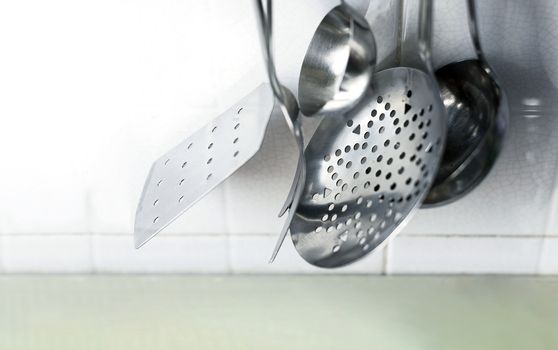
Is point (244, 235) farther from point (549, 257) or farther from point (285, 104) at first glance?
point (549, 257)

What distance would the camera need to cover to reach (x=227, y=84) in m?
0.68

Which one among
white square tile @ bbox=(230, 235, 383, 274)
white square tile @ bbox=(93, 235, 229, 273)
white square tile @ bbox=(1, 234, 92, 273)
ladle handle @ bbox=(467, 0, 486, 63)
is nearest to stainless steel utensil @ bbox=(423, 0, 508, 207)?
ladle handle @ bbox=(467, 0, 486, 63)

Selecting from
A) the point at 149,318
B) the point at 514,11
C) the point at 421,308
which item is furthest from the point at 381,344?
the point at 514,11

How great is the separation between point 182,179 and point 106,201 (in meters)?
0.14

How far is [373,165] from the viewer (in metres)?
0.64

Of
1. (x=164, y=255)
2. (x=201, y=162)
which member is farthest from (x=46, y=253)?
(x=201, y=162)

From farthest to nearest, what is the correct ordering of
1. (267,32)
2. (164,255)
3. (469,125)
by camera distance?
(164,255)
(469,125)
(267,32)

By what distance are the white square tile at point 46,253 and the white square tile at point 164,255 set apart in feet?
0.05

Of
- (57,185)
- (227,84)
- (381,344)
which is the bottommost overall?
(381,344)

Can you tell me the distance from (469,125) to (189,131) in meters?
0.28

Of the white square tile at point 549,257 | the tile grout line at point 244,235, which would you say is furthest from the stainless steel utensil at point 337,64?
the white square tile at point 549,257

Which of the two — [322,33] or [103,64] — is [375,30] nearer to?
[322,33]

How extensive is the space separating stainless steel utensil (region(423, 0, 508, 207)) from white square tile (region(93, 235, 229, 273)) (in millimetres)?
245

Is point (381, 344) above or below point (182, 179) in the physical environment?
below
